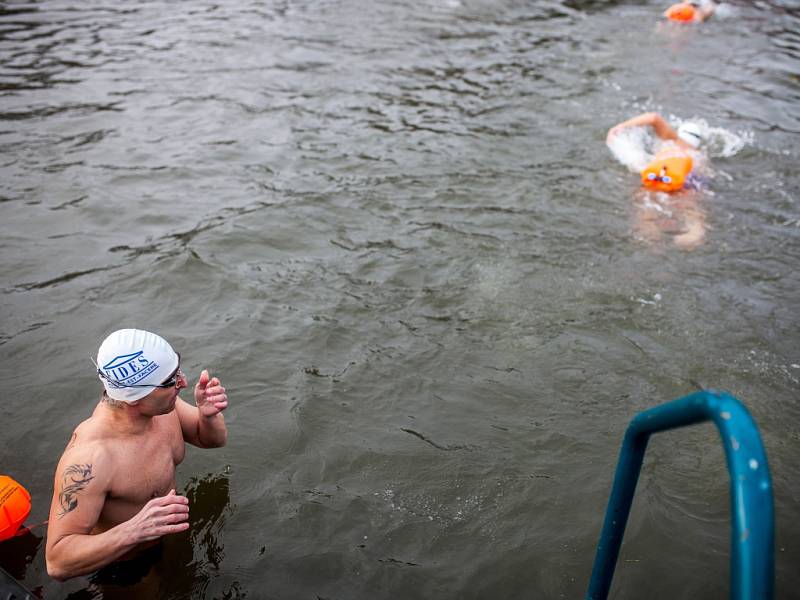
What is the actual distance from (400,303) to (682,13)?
1405 centimetres

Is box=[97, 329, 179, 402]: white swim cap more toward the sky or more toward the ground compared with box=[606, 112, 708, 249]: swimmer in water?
more toward the sky

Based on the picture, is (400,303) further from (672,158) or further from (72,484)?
(672,158)

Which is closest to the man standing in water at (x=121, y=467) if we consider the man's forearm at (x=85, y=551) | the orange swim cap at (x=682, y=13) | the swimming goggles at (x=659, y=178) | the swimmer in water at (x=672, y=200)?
the man's forearm at (x=85, y=551)

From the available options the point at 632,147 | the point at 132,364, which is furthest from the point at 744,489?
the point at 632,147

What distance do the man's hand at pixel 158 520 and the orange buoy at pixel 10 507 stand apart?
125 cm

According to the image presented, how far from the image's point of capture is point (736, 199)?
883 cm

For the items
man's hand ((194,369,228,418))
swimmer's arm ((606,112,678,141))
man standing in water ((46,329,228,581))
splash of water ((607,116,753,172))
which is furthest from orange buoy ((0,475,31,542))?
swimmer's arm ((606,112,678,141))

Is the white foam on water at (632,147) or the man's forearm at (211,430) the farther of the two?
the white foam on water at (632,147)

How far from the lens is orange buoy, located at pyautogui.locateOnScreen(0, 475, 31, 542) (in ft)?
12.7

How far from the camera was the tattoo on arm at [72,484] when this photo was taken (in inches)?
128

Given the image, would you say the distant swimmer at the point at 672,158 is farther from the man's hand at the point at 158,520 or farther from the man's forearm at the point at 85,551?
the man's forearm at the point at 85,551

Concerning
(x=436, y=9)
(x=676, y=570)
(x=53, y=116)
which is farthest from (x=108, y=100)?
(x=676, y=570)

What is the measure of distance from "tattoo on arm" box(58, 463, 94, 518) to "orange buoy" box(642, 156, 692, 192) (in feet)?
24.1

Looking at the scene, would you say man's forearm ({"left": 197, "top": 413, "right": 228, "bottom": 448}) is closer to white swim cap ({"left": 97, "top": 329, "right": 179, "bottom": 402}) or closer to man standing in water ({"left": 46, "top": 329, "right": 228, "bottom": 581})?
man standing in water ({"left": 46, "top": 329, "right": 228, "bottom": 581})
